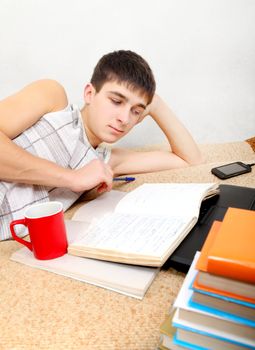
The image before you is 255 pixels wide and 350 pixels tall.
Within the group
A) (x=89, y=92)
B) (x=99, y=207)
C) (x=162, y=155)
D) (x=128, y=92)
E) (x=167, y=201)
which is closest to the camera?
(x=167, y=201)

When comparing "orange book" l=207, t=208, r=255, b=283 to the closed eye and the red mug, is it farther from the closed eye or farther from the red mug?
the closed eye

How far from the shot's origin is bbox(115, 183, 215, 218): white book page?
0.69 m


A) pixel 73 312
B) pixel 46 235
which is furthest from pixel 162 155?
pixel 73 312

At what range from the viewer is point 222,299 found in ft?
1.06

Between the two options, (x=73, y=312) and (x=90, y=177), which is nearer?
(x=73, y=312)

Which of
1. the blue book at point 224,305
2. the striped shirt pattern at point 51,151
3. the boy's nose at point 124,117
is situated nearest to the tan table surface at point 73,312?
the blue book at point 224,305

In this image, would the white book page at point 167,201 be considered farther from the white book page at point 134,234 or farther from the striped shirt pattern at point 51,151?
the striped shirt pattern at point 51,151

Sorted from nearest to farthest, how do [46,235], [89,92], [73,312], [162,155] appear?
[73,312] → [46,235] → [89,92] → [162,155]

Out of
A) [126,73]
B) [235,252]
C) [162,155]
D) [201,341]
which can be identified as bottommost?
[162,155]

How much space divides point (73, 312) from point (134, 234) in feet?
0.62

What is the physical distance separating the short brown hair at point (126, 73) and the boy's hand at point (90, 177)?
27 cm

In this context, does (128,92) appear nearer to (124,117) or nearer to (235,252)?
(124,117)

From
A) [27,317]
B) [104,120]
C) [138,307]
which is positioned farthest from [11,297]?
[104,120]

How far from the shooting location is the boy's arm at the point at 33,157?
2.56 feet
